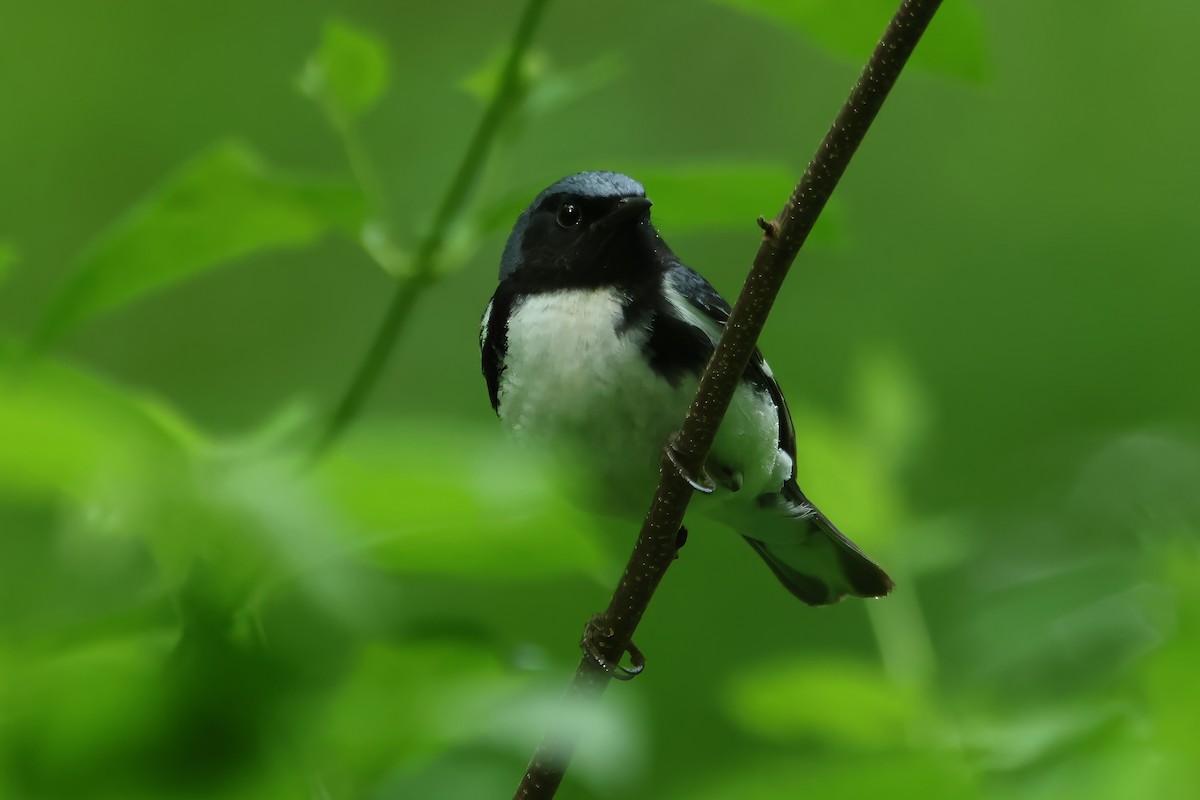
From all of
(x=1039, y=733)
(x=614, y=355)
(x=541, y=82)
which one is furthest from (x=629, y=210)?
(x=1039, y=733)

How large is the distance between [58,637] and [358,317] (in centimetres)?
525

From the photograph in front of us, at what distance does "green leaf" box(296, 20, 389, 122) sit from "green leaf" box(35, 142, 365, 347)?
0.19 metres

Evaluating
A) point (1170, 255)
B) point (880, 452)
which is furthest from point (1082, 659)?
point (1170, 255)

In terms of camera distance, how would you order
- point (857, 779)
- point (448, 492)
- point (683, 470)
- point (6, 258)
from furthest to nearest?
point (683, 470) < point (6, 258) < point (857, 779) < point (448, 492)

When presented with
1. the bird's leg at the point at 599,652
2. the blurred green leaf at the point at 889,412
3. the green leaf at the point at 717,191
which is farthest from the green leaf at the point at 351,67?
the blurred green leaf at the point at 889,412

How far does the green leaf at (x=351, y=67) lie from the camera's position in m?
1.60

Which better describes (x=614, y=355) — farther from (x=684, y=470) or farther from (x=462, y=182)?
(x=684, y=470)

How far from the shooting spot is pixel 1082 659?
177cm

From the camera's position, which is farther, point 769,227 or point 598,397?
point 598,397

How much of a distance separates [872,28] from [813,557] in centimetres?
192

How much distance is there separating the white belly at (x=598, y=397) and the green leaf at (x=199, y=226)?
34.7 inches

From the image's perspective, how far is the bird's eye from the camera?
267 cm

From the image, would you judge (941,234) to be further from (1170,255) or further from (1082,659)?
(1082,659)

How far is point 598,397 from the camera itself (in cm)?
240
